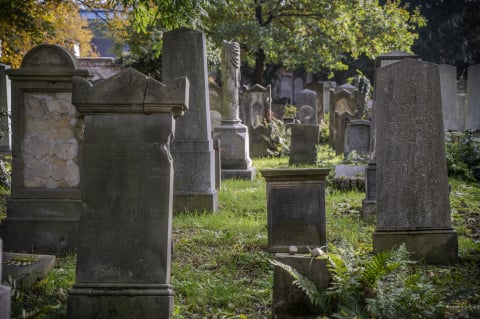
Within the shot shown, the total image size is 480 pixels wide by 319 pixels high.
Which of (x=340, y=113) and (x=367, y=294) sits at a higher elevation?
(x=340, y=113)

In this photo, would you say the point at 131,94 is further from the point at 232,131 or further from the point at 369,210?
A: the point at 232,131

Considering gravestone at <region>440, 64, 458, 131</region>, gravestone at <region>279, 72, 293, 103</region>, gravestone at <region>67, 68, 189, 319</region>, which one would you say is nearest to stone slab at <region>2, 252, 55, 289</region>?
gravestone at <region>67, 68, 189, 319</region>

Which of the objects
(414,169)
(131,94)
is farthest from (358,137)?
(131,94)

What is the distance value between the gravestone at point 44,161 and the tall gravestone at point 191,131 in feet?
7.55

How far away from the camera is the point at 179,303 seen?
5148 mm

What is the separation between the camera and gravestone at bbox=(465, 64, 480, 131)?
1756cm

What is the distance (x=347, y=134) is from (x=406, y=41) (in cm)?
1114

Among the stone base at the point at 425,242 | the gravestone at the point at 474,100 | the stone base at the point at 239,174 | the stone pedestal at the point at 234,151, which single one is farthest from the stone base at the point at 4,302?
the gravestone at the point at 474,100

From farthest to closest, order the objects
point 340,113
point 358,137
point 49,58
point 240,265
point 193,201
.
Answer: point 340,113, point 358,137, point 193,201, point 49,58, point 240,265

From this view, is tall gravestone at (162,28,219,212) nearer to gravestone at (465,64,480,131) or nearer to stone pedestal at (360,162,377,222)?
stone pedestal at (360,162,377,222)

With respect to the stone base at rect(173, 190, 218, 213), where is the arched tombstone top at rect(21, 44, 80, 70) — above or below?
above

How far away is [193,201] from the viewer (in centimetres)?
903

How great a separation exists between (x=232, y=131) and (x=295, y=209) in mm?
6755

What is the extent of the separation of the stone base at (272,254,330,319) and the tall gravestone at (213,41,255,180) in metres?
8.38
